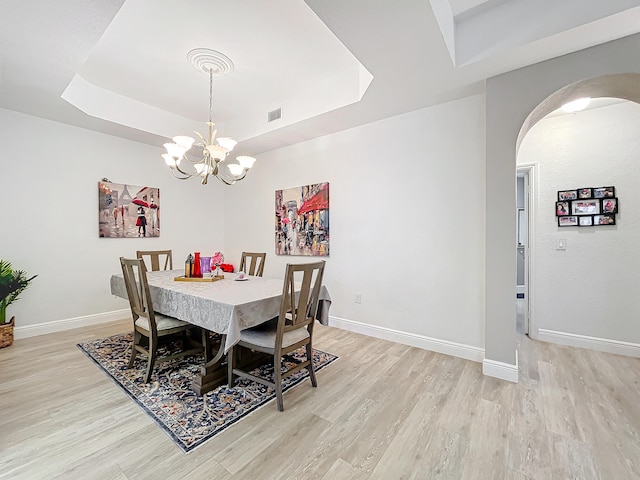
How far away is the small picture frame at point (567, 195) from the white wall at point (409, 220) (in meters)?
1.25

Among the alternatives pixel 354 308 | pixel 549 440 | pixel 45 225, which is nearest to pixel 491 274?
pixel 549 440

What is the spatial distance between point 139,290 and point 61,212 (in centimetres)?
226

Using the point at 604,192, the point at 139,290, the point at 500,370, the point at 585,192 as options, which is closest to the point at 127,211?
the point at 139,290

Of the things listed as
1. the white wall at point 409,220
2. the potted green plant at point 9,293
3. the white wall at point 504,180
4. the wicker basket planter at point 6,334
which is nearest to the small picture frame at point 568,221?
the white wall at point 409,220

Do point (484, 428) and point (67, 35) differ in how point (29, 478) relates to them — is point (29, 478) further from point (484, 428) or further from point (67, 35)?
point (67, 35)

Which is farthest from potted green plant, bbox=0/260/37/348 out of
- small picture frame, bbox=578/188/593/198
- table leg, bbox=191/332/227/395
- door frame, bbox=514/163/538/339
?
small picture frame, bbox=578/188/593/198

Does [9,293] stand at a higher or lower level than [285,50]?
lower

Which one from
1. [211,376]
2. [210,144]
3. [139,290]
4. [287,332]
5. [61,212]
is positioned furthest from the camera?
[61,212]

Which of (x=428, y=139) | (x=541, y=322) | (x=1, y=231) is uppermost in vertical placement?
(x=428, y=139)

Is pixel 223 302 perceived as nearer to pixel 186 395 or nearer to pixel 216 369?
pixel 216 369

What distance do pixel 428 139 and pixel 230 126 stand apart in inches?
115

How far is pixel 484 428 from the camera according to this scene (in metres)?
1.75

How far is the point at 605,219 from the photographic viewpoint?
9.55 ft

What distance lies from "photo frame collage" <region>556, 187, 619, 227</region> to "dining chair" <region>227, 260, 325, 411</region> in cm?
295
